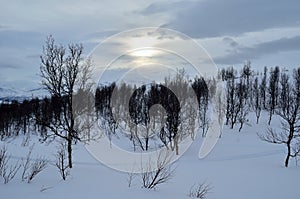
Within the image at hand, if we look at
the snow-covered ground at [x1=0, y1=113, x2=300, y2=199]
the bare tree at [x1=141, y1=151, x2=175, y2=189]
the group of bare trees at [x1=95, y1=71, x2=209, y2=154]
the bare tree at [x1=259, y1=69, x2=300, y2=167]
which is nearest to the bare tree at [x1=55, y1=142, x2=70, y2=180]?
the snow-covered ground at [x1=0, y1=113, x2=300, y2=199]

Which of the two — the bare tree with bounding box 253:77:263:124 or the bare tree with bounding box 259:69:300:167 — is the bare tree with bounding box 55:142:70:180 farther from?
the bare tree with bounding box 253:77:263:124

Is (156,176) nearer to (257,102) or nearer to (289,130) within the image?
(289,130)

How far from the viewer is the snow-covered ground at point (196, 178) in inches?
331

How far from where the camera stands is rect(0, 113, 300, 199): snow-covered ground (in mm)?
8417

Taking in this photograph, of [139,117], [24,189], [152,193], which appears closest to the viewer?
[24,189]

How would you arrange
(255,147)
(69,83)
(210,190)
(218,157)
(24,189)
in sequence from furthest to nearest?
(255,147)
(218,157)
(69,83)
(210,190)
(24,189)

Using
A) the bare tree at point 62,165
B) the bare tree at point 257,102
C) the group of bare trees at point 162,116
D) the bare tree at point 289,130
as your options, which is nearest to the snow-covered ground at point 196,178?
the bare tree at point 62,165

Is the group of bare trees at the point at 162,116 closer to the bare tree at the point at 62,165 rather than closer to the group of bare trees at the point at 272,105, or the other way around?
the group of bare trees at the point at 272,105

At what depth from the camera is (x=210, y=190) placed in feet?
46.0

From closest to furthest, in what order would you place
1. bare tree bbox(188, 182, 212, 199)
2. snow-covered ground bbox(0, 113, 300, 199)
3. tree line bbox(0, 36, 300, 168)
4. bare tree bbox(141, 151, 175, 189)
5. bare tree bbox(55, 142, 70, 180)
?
snow-covered ground bbox(0, 113, 300, 199) → bare tree bbox(141, 151, 175, 189) → bare tree bbox(188, 182, 212, 199) → bare tree bbox(55, 142, 70, 180) → tree line bbox(0, 36, 300, 168)

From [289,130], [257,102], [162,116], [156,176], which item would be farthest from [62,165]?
[257,102]

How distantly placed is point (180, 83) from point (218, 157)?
28.8 ft

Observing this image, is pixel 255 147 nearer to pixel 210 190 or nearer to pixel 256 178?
pixel 256 178

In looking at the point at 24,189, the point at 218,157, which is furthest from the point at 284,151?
the point at 24,189
